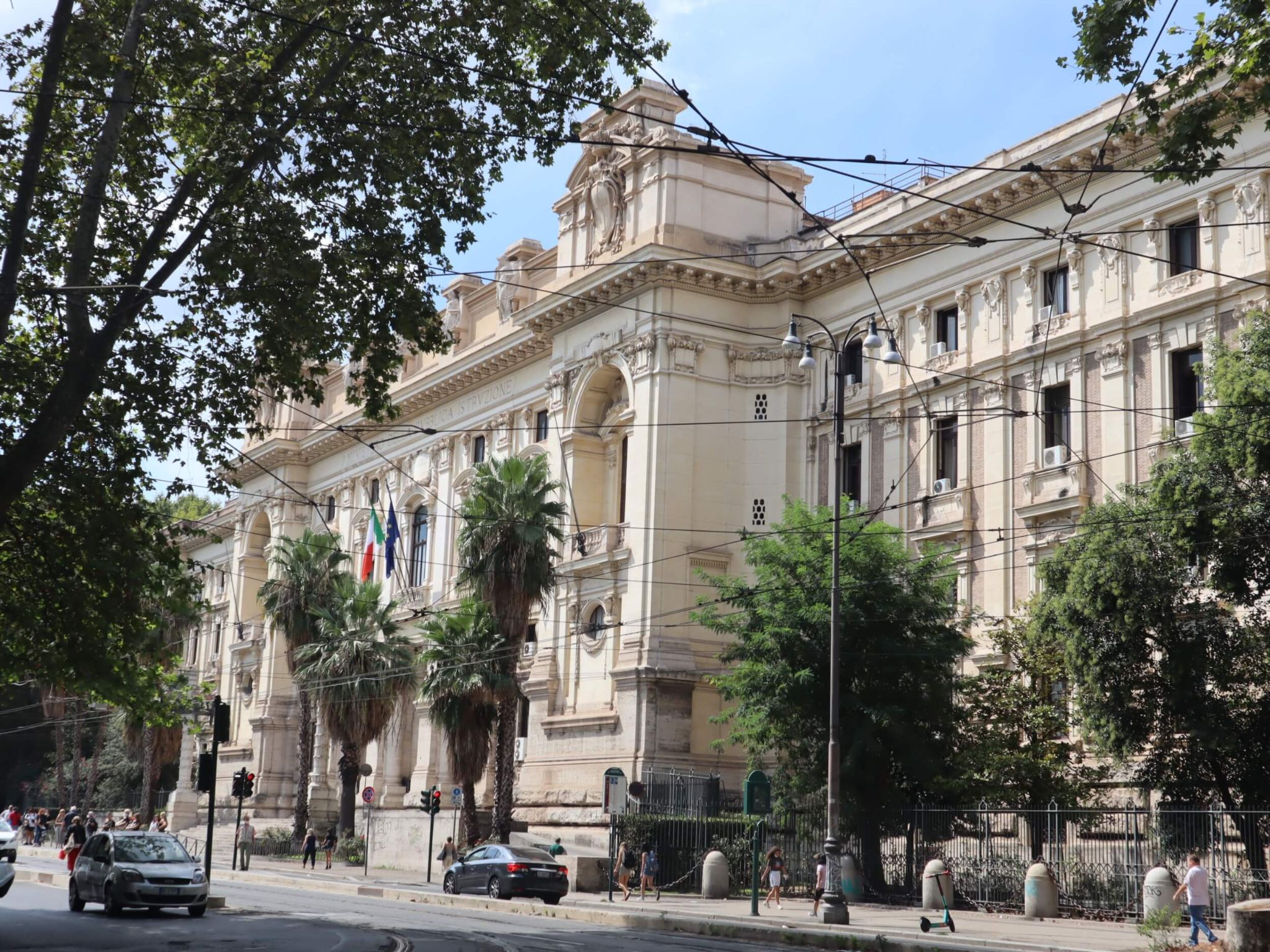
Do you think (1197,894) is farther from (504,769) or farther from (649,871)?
(504,769)

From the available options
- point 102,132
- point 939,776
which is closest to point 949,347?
point 939,776

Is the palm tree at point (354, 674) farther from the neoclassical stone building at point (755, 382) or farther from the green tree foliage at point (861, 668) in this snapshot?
the green tree foliage at point (861, 668)

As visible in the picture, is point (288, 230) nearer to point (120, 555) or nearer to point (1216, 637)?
point (120, 555)

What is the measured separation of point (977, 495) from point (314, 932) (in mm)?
Result: 20060

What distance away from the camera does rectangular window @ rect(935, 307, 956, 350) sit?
37.4 m

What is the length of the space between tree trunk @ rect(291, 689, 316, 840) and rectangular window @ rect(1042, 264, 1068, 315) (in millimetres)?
28143

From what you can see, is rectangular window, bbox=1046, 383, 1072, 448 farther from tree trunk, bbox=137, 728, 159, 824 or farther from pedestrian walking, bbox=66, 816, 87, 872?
tree trunk, bbox=137, 728, 159, 824

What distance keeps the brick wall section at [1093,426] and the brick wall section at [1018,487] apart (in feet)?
5.18

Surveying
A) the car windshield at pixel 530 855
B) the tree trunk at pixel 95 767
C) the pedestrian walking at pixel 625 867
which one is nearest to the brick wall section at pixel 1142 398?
the pedestrian walking at pixel 625 867

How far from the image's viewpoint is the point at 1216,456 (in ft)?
82.7

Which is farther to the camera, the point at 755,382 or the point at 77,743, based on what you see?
the point at 77,743

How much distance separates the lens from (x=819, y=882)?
28.4 metres

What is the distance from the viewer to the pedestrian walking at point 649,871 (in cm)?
3288

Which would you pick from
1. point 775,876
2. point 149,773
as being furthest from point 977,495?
point 149,773
